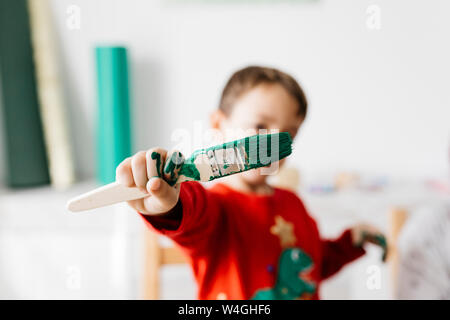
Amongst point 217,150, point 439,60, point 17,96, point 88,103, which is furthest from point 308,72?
point 217,150

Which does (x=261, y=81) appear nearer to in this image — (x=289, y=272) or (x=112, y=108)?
(x=289, y=272)

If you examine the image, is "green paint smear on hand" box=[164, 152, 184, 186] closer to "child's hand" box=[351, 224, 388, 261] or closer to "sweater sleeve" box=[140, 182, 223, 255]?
"sweater sleeve" box=[140, 182, 223, 255]

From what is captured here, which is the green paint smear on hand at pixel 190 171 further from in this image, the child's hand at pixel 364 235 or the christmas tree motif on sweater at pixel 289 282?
the child's hand at pixel 364 235

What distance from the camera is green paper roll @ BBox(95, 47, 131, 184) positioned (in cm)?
86

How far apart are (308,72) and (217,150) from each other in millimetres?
716

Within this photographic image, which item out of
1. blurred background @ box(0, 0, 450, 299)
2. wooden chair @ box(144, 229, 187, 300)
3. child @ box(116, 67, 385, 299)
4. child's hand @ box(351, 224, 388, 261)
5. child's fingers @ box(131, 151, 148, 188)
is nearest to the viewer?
child's fingers @ box(131, 151, 148, 188)

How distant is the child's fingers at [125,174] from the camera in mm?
249

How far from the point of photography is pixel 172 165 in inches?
10.0

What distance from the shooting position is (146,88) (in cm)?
94

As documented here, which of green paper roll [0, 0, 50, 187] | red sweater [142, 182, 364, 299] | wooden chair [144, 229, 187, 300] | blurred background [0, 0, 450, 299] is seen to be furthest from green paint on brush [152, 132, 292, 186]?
green paper roll [0, 0, 50, 187]

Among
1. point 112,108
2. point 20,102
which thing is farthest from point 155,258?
point 20,102

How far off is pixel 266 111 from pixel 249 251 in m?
0.12

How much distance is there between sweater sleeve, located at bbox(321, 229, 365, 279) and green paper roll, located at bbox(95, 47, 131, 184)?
0.48 m

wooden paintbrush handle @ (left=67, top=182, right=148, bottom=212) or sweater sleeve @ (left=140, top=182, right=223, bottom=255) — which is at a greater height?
wooden paintbrush handle @ (left=67, top=182, right=148, bottom=212)
